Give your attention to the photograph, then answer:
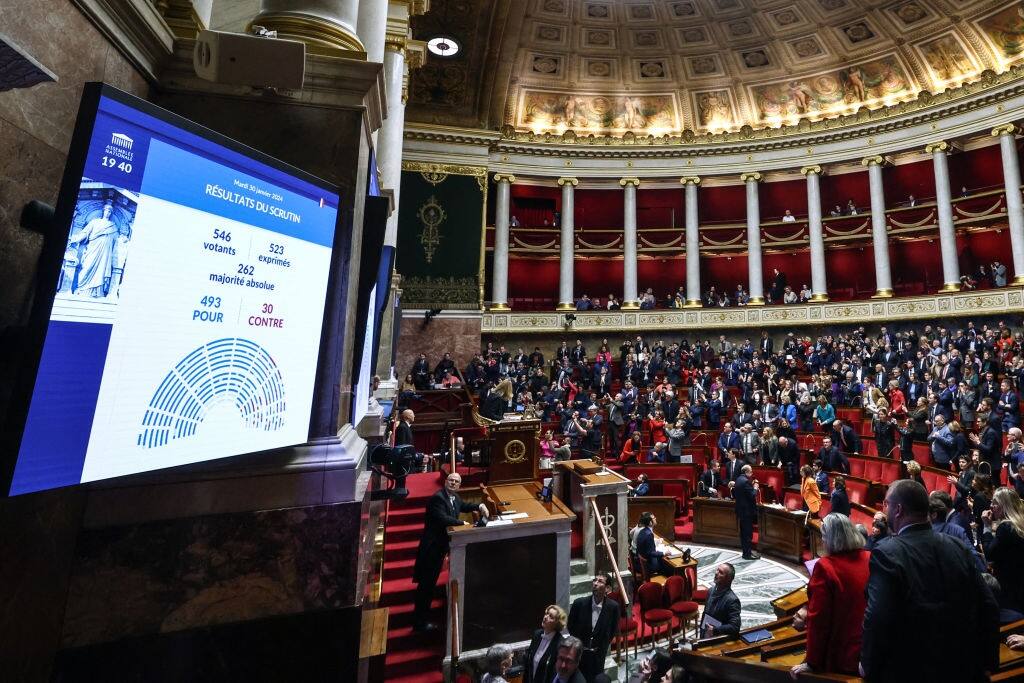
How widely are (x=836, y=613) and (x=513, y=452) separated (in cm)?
604

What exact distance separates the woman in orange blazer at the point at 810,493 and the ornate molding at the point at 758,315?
38.8 ft

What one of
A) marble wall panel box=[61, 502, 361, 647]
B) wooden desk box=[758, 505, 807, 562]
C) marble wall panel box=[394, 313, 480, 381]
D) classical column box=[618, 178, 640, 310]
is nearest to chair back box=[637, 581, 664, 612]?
wooden desk box=[758, 505, 807, 562]

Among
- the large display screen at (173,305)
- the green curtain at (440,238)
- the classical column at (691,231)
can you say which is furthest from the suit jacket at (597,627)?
the classical column at (691,231)

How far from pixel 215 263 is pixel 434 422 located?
1077cm

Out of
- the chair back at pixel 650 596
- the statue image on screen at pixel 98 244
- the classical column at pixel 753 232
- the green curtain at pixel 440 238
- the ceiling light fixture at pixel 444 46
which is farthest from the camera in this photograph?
the classical column at pixel 753 232

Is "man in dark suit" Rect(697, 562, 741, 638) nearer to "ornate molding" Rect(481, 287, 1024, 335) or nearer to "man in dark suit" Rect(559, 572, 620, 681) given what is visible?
"man in dark suit" Rect(559, 572, 620, 681)

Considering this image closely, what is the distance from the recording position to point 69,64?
1823mm

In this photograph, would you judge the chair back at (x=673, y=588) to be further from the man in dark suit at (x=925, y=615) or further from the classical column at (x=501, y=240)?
the classical column at (x=501, y=240)

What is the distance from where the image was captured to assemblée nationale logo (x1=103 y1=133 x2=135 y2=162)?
1.53 meters

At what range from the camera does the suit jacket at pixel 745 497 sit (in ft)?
27.4

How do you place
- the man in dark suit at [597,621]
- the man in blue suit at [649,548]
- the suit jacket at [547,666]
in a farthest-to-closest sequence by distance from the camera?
1. the man in blue suit at [649,548]
2. the man in dark suit at [597,621]
3. the suit jacket at [547,666]

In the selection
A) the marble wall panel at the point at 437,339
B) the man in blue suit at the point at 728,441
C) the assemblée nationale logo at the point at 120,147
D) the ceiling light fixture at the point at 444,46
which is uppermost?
the ceiling light fixture at the point at 444,46

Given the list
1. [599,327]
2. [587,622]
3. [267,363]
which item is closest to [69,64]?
[267,363]

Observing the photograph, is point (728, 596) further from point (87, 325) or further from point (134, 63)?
point (134, 63)
